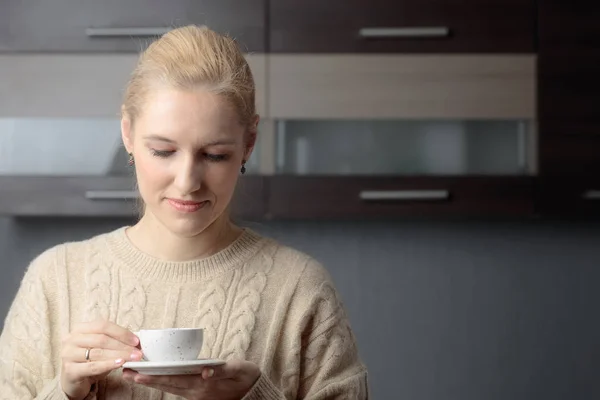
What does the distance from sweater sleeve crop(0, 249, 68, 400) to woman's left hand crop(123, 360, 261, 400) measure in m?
0.26

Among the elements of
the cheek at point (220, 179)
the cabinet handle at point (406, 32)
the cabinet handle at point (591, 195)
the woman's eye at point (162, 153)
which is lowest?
the cabinet handle at point (591, 195)

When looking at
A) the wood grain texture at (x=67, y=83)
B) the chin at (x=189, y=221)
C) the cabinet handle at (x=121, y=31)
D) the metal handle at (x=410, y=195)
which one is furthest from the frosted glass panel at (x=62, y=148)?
the chin at (x=189, y=221)

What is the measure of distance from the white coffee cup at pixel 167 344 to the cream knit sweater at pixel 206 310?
0.75 feet

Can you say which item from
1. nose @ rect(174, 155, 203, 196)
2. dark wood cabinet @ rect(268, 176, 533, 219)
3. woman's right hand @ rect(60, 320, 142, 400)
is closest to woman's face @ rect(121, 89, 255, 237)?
nose @ rect(174, 155, 203, 196)

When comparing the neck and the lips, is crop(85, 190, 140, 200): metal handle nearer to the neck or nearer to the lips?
the neck

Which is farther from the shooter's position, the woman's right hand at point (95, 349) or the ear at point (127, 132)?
the ear at point (127, 132)

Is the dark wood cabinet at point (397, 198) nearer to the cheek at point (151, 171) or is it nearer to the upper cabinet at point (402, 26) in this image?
the upper cabinet at point (402, 26)

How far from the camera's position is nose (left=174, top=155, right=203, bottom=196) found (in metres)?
1.54

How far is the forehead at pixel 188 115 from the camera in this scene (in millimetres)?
1551

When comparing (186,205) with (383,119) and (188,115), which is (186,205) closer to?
(188,115)

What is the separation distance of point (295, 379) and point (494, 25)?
176 centimetres

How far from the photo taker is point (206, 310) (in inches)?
67.2

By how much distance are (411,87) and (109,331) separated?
1854mm

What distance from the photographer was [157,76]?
5.33 ft
